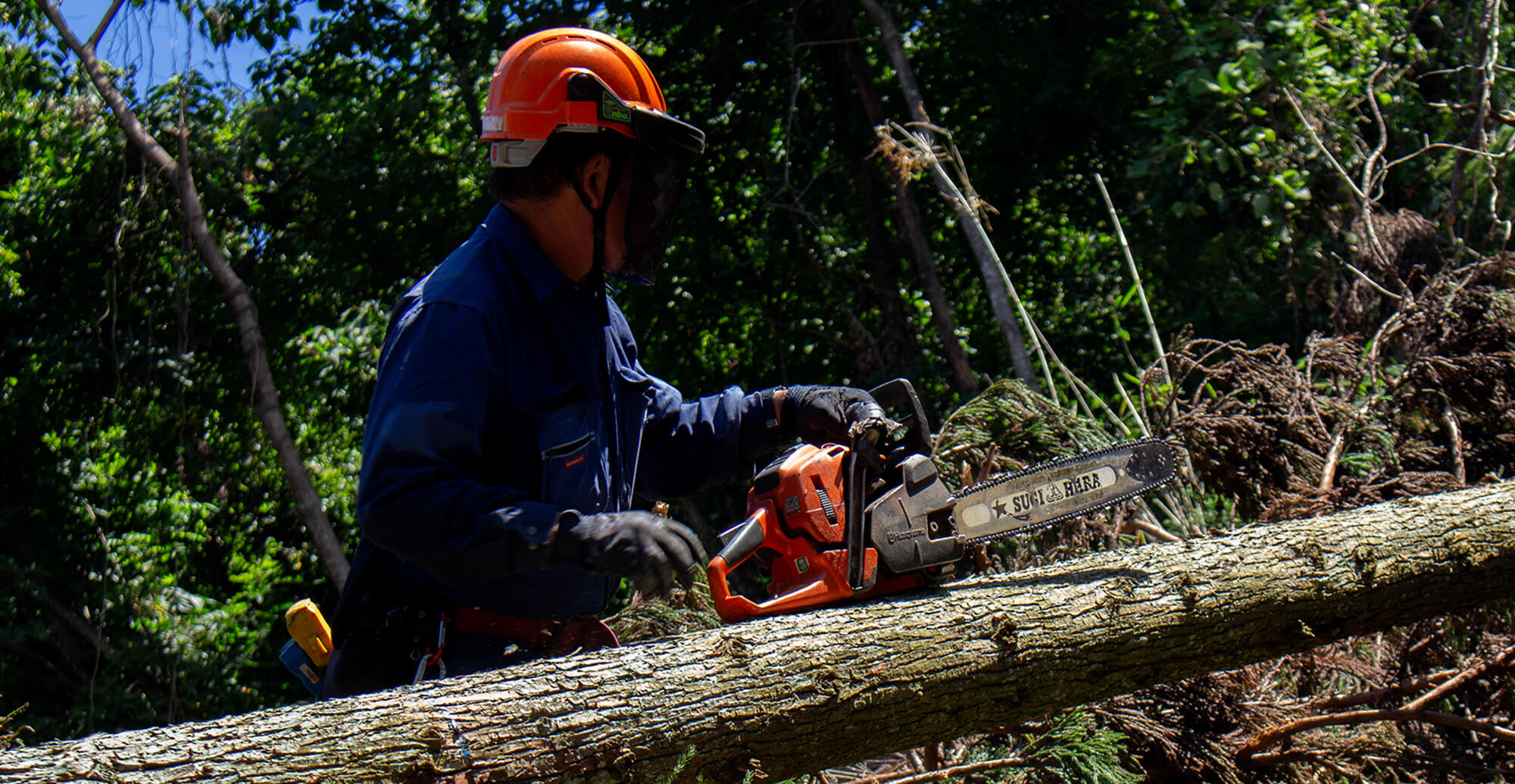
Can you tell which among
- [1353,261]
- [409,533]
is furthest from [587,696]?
[1353,261]

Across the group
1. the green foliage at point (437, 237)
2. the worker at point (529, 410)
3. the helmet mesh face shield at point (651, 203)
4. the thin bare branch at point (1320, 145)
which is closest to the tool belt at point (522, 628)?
the worker at point (529, 410)

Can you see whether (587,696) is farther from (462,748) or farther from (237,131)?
(237,131)

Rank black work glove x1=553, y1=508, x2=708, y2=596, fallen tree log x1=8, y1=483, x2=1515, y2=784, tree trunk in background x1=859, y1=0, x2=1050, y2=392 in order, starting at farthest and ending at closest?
tree trunk in background x1=859, y1=0, x2=1050, y2=392, black work glove x1=553, y1=508, x2=708, y2=596, fallen tree log x1=8, y1=483, x2=1515, y2=784

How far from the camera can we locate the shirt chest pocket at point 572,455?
2.07 meters

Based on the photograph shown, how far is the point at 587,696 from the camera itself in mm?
1911

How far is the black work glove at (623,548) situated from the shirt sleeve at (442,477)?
4 centimetres

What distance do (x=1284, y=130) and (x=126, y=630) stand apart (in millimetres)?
8398

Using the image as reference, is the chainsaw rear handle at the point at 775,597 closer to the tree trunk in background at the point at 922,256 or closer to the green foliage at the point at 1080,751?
the green foliage at the point at 1080,751

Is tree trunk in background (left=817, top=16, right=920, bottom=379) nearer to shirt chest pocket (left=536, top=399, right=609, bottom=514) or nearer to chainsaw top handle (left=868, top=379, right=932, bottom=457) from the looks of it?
chainsaw top handle (left=868, top=379, right=932, bottom=457)

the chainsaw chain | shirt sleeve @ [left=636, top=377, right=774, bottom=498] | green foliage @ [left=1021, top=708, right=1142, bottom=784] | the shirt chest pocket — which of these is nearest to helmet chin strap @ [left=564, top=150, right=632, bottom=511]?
the shirt chest pocket

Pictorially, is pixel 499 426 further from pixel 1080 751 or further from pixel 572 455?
pixel 1080 751

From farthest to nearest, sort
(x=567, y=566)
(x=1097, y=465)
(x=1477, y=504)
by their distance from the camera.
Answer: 1. (x=1477, y=504)
2. (x=1097, y=465)
3. (x=567, y=566)

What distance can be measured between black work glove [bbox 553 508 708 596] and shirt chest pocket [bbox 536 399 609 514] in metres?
0.17

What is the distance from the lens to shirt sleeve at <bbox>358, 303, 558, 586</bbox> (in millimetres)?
1842
